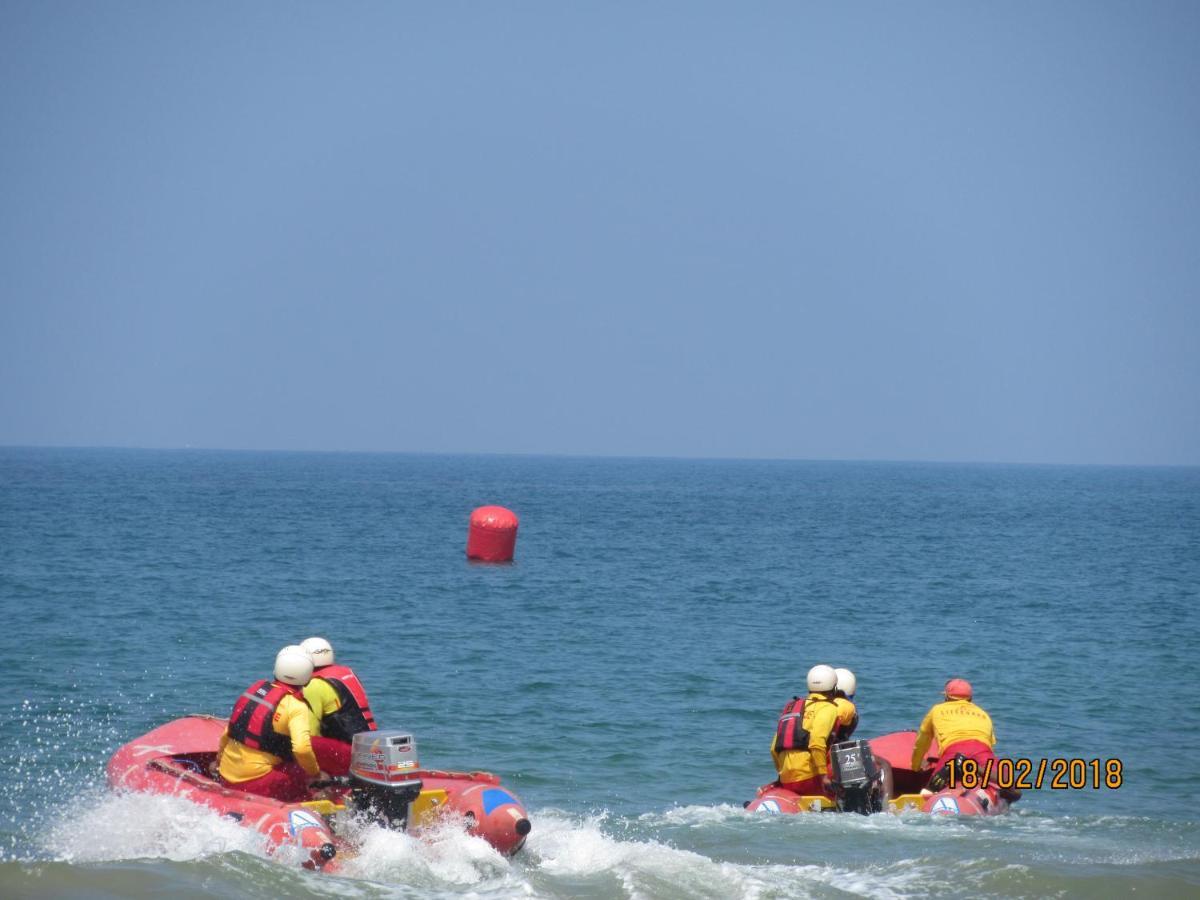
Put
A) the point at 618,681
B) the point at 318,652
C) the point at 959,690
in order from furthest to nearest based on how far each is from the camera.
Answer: the point at 618,681
the point at 959,690
the point at 318,652

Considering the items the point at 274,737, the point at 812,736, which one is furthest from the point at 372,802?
the point at 812,736

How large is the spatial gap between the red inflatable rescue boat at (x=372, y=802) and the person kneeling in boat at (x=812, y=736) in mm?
2973

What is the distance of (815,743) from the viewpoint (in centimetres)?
1298

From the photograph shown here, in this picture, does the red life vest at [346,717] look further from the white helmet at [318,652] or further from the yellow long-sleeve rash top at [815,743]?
the yellow long-sleeve rash top at [815,743]

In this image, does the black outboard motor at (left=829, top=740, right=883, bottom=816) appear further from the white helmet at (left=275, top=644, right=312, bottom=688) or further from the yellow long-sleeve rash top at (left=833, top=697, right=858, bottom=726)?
the white helmet at (left=275, top=644, right=312, bottom=688)

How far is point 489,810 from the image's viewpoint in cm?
1113

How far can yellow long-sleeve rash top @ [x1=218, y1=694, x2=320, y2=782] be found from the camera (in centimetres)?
1088

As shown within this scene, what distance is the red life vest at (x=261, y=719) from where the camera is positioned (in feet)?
36.0

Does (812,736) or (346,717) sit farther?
(812,736)

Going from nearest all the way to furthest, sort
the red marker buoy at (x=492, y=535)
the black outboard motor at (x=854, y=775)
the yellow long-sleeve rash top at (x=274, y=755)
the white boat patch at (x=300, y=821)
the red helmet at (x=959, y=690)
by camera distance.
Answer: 1. the white boat patch at (x=300, y=821)
2. the yellow long-sleeve rash top at (x=274, y=755)
3. the black outboard motor at (x=854, y=775)
4. the red helmet at (x=959, y=690)
5. the red marker buoy at (x=492, y=535)

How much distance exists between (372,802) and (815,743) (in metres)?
4.18

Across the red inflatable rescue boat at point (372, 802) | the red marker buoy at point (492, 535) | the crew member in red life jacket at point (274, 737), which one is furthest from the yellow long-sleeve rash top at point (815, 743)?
the red marker buoy at point (492, 535)

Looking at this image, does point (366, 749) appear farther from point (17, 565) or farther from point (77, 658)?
point (17, 565)
